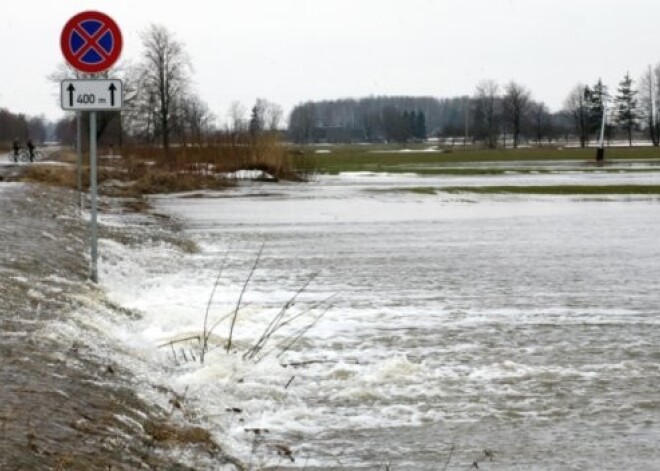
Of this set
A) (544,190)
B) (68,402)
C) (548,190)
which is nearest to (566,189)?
(548,190)

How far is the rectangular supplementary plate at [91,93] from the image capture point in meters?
10.7

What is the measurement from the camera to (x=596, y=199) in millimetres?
30438

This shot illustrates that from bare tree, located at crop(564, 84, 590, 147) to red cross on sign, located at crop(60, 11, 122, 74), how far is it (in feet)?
369

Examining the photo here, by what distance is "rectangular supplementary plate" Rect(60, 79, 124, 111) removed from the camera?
1066 centimetres

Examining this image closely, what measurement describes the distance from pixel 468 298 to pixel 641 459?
5912mm

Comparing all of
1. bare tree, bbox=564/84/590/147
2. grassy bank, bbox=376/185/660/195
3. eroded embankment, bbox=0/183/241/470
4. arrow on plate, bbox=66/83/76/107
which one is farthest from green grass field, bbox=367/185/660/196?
bare tree, bbox=564/84/590/147

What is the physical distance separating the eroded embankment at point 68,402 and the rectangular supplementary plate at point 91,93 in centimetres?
212

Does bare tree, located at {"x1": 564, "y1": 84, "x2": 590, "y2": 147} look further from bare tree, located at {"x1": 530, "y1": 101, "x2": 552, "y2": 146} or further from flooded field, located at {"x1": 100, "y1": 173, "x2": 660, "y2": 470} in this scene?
flooded field, located at {"x1": 100, "y1": 173, "x2": 660, "y2": 470}

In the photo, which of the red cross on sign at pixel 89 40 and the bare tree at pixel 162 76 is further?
the bare tree at pixel 162 76

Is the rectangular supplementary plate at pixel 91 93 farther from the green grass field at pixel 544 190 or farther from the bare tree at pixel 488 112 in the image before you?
the bare tree at pixel 488 112

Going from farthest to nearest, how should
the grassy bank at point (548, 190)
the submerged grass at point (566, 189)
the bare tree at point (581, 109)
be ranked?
the bare tree at point (581, 109)
the grassy bank at point (548, 190)
the submerged grass at point (566, 189)

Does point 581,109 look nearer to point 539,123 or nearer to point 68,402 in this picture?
point 539,123

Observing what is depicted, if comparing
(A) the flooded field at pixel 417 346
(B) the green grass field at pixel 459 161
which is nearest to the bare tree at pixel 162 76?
(B) the green grass field at pixel 459 161

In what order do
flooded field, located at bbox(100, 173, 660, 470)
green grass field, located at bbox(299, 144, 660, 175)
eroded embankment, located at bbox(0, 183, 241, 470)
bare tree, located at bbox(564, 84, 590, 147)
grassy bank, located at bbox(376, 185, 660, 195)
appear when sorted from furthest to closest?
1. bare tree, located at bbox(564, 84, 590, 147)
2. green grass field, located at bbox(299, 144, 660, 175)
3. grassy bank, located at bbox(376, 185, 660, 195)
4. flooded field, located at bbox(100, 173, 660, 470)
5. eroded embankment, located at bbox(0, 183, 241, 470)
